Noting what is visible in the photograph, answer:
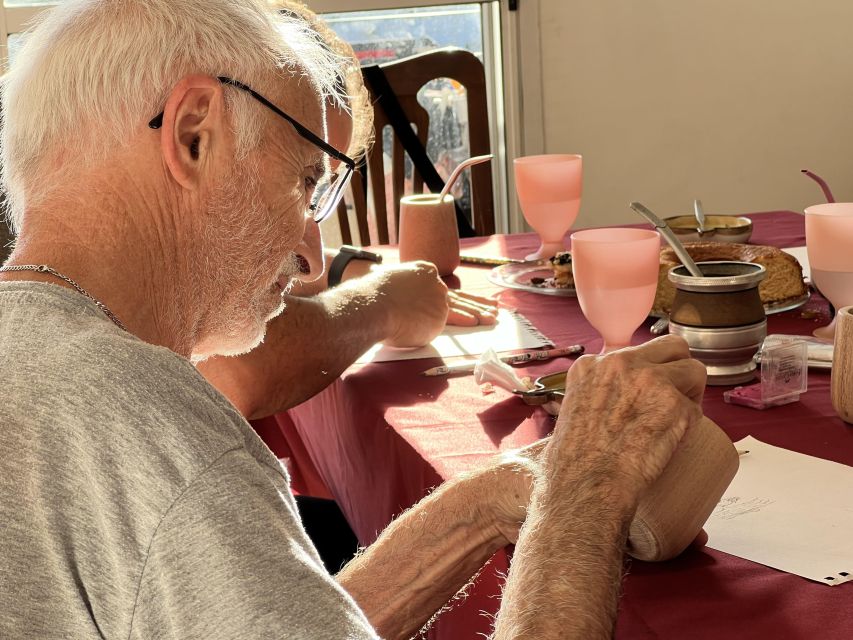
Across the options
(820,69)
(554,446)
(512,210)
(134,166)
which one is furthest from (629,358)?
(820,69)

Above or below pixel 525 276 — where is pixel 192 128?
above

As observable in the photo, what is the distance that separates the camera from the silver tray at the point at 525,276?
1.68 metres

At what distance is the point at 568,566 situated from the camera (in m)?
0.78

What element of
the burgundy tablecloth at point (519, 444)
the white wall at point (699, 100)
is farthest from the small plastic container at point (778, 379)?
the white wall at point (699, 100)

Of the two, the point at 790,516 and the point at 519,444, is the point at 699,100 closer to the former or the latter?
the point at 519,444

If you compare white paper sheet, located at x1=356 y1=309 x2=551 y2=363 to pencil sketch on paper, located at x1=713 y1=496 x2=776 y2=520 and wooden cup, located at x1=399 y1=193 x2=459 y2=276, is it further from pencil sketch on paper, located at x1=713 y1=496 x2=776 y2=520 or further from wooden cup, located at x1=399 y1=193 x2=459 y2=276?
pencil sketch on paper, located at x1=713 y1=496 x2=776 y2=520

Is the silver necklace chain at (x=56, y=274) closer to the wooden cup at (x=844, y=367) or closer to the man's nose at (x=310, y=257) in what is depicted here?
the man's nose at (x=310, y=257)

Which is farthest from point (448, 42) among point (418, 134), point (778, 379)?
point (778, 379)

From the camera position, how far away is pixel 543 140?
12.0 ft

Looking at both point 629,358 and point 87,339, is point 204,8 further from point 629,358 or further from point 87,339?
point 629,358

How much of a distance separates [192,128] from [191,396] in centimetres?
27

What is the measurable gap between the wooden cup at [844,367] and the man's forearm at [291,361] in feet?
2.10

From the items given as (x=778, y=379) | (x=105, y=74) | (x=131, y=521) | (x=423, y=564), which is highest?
(x=105, y=74)

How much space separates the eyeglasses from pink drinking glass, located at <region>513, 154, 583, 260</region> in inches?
27.1
